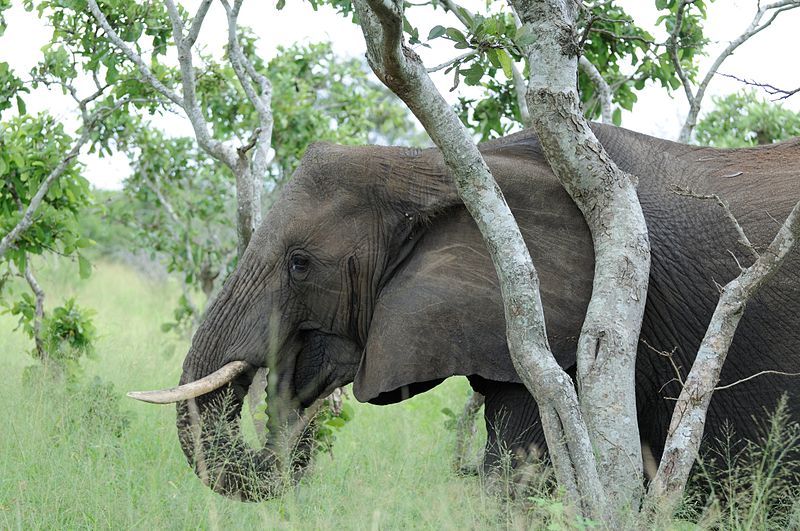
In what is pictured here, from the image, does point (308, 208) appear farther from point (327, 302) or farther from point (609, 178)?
point (609, 178)

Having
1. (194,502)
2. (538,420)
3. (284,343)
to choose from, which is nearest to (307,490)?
(194,502)

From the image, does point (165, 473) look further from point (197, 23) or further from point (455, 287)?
point (197, 23)

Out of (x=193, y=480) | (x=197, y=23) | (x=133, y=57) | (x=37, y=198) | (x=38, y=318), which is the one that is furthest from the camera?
(x=38, y=318)

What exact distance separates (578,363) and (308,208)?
48.1 inches

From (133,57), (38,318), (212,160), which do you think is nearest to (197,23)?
(133,57)

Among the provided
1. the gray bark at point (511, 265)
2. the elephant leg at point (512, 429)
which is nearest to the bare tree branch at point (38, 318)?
the elephant leg at point (512, 429)

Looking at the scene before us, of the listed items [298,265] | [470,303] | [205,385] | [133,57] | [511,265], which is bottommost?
[205,385]

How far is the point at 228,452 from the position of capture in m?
4.26

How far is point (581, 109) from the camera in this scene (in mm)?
3814

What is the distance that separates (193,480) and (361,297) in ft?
4.23

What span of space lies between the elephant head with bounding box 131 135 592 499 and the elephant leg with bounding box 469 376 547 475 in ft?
0.42

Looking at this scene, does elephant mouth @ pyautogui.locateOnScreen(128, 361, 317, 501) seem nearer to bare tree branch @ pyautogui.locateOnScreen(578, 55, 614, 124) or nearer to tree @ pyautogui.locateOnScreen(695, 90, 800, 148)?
bare tree branch @ pyautogui.locateOnScreen(578, 55, 614, 124)

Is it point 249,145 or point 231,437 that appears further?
point 249,145

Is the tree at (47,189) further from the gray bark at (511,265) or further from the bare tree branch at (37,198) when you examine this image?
the gray bark at (511,265)
